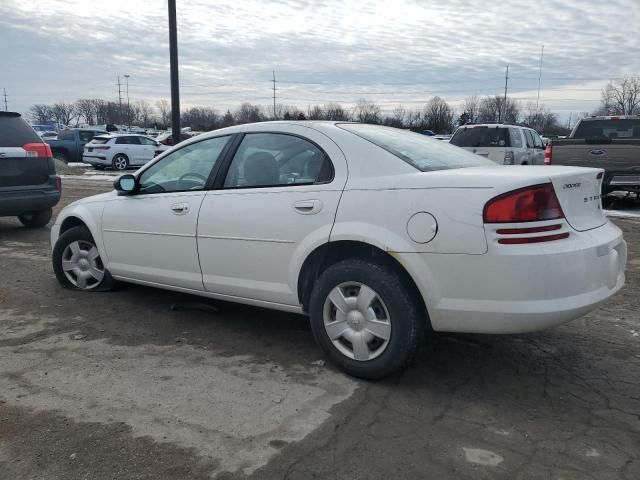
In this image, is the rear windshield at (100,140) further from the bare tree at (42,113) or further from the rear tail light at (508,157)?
the bare tree at (42,113)

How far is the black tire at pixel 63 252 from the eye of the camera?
5164 millimetres

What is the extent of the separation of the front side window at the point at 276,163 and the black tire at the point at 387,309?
63cm

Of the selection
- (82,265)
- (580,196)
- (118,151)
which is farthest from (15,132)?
(118,151)

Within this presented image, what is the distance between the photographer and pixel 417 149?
3.87m

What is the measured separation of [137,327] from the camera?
446 cm

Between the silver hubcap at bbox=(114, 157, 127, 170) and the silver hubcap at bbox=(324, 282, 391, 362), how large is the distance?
21.6m

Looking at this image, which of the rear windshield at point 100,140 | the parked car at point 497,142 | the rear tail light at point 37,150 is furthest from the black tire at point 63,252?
the rear windshield at point 100,140

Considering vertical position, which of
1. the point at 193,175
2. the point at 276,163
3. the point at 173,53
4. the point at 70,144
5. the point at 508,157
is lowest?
the point at 70,144

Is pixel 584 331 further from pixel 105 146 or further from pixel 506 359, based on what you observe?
pixel 105 146

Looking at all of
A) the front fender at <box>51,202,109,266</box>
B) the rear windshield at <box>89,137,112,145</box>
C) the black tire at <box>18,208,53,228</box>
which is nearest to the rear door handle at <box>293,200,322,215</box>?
the front fender at <box>51,202,109,266</box>

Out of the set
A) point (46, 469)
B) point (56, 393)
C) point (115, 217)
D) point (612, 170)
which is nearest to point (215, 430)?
point (46, 469)

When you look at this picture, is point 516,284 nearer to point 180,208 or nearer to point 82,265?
point 180,208

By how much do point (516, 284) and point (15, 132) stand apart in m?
7.17

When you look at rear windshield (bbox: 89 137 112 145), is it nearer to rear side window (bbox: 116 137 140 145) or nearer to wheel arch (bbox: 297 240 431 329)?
rear side window (bbox: 116 137 140 145)
